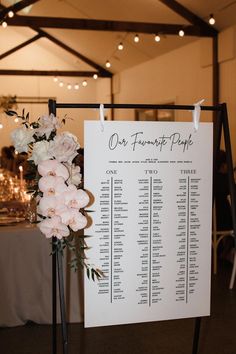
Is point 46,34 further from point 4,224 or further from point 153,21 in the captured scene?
point 4,224

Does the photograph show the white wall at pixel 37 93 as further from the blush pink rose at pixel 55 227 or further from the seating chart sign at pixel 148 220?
the blush pink rose at pixel 55 227

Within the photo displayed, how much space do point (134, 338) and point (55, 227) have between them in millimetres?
1670

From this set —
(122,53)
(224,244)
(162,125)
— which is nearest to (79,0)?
(122,53)

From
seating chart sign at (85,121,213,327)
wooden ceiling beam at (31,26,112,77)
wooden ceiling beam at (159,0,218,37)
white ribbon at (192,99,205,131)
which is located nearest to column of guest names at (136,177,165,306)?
seating chart sign at (85,121,213,327)

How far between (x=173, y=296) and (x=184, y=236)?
0.28 meters

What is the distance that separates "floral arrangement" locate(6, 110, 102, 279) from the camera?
71.7 inches

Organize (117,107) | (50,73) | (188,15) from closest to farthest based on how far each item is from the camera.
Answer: (117,107) < (188,15) < (50,73)

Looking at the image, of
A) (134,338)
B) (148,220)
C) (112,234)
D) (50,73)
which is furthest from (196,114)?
(50,73)

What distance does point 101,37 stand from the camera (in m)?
9.54

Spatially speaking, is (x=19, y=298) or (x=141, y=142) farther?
(x=19, y=298)

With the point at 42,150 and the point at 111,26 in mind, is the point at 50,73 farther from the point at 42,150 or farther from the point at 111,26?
the point at 42,150

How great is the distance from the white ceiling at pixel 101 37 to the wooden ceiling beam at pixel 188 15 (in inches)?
A: 3.1

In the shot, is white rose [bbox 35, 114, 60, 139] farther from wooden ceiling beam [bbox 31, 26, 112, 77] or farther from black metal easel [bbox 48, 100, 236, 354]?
wooden ceiling beam [bbox 31, 26, 112, 77]

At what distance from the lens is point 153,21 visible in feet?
25.1
